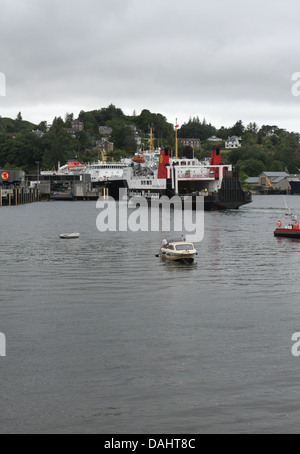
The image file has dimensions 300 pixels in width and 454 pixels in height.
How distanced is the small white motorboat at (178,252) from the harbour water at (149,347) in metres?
1.25

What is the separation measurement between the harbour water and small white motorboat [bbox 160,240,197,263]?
1.25 metres

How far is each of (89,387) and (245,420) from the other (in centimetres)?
623

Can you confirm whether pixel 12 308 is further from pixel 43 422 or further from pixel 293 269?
pixel 293 269

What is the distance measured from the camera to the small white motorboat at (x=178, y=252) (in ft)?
181

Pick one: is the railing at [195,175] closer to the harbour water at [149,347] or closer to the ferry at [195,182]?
the ferry at [195,182]

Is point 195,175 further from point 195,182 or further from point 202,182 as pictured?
point 202,182

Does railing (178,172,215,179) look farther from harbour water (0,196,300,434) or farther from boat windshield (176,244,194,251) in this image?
harbour water (0,196,300,434)

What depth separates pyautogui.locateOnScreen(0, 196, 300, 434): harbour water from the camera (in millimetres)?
20891

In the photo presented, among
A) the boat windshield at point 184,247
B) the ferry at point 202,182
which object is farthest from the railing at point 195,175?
the boat windshield at point 184,247

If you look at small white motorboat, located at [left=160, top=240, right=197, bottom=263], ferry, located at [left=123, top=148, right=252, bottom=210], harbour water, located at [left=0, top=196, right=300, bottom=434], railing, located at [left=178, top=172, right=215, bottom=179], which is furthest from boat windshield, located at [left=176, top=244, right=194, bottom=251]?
railing, located at [left=178, top=172, right=215, bottom=179]

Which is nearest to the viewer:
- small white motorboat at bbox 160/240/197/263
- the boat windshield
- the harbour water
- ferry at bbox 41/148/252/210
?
the harbour water

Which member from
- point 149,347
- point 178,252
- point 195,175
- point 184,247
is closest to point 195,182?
point 195,175
